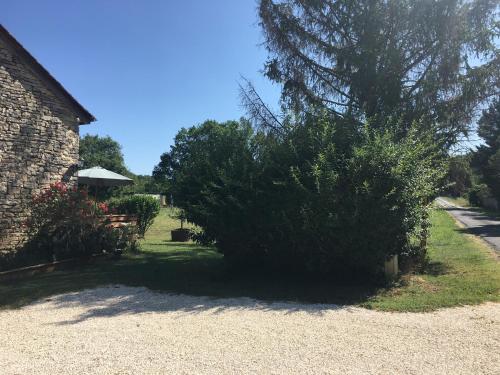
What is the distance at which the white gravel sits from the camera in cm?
414

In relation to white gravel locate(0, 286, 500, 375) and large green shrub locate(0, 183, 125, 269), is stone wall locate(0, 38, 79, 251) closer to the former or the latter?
large green shrub locate(0, 183, 125, 269)

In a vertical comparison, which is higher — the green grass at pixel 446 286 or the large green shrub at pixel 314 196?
the large green shrub at pixel 314 196

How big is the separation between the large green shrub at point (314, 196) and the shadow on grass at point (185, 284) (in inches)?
19.1

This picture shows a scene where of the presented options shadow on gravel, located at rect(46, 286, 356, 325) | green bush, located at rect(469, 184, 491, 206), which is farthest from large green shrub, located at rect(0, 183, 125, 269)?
green bush, located at rect(469, 184, 491, 206)

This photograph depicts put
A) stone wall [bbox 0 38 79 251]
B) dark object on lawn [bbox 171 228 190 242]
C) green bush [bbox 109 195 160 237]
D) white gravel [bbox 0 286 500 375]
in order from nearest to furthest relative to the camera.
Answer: white gravel [bbox 0 286 500 375] < stone wall [bbox 0 38 79 251] < green bush [bbox 109 195 160 237] < dark object on lawn [bbox 171 228 190 242]

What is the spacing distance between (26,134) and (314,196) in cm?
776

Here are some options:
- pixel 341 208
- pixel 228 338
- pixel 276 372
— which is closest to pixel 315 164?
pixel 341 208

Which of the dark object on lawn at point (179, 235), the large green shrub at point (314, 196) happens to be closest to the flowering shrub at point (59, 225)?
the large green shrub at point (314, 196)

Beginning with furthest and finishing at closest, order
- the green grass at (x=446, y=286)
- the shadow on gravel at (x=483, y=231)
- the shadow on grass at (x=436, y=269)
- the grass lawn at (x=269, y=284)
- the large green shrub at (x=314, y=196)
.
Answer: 1. the shadow on gravel at (x=483, y=231)
2. the shadow on grass at (x=436, y=269)
3. the large green shrub at (x=314, y=196)
4. the grass lawn at (x=269, y=284)
5. the green grass at (x=446, y=286)

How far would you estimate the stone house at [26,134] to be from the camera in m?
10.1

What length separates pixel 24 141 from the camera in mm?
10453

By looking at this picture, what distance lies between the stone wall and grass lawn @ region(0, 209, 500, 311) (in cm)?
216

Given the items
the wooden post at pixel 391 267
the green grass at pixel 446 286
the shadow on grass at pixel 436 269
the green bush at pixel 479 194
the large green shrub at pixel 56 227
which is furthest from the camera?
the green bush at pixel 479 194

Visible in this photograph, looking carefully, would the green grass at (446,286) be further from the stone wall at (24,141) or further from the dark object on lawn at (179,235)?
the dark object on lawn at (179,235)
